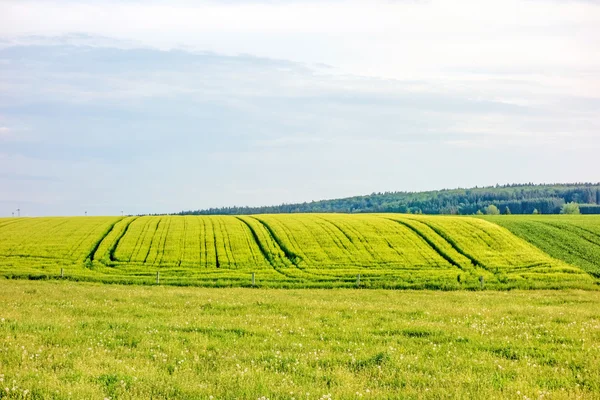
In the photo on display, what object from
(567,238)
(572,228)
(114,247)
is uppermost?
(572,228)

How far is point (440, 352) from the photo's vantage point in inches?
551

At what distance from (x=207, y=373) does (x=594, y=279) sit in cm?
4675

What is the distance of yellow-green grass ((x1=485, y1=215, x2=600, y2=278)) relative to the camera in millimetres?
57000

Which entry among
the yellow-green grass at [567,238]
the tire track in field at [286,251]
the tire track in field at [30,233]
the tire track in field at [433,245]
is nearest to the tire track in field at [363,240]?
the tire track in field at [433,245]

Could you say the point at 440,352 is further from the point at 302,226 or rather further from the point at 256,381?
the point at 302,226

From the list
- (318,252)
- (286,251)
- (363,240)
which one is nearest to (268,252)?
(286,251)

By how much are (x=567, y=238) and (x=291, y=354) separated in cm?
6170

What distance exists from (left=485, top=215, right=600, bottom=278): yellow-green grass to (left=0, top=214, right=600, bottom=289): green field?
0.12 meters

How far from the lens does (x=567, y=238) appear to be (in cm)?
6625

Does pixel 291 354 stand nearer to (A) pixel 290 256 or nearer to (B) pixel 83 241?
(A) pixel 290 256

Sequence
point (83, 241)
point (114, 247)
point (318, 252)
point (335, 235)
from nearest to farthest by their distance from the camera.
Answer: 1. point (318, 252)
2. point (114, 247)
3. point (83, 241)
4. point (335, 235)

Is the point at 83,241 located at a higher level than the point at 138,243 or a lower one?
higher

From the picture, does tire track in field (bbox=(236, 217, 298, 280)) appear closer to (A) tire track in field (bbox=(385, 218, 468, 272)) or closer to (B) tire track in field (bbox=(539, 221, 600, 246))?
(A) tire track in field (bbox=(385, 218, 468, 272))

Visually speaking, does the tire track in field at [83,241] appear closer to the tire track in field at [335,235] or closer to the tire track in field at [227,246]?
the tire track in field at [227,246]
